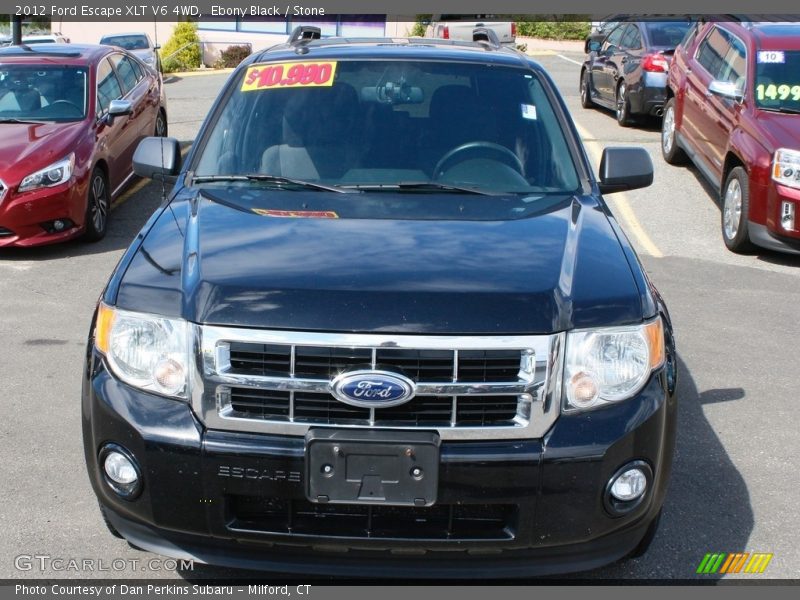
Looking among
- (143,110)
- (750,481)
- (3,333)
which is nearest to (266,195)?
(750,481)

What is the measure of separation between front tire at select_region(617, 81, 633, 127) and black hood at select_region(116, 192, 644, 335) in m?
11.7

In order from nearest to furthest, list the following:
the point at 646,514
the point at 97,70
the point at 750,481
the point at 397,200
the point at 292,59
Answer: the point at 646,514 → the point at 397,200 → the point at 750,481 → the point at 292,59 → the point at 97,70

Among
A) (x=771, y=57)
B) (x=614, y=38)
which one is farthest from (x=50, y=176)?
(x=614, y=38)

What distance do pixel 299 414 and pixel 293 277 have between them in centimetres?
43

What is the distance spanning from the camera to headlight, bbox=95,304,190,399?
10.9ft

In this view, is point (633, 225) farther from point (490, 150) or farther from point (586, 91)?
point (586, 91)

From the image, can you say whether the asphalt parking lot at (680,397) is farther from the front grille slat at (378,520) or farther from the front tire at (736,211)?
the front grille slat at (378,520)

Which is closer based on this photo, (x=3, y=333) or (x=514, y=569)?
(x=514, y=569)

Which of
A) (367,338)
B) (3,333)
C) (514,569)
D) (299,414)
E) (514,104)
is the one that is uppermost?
(514,104)

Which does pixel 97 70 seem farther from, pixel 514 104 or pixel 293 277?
pixel 293 277

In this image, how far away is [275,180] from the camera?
4.47 meters

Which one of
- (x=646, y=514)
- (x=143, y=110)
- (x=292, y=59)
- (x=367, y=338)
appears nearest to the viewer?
(x=367, y=338)
